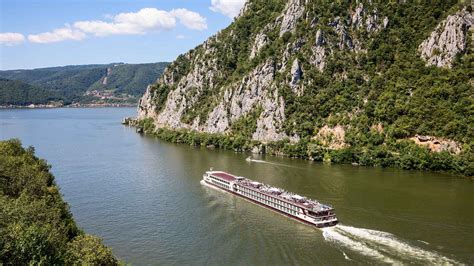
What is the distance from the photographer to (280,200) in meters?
61.6

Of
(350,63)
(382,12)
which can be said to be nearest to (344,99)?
(350,63)

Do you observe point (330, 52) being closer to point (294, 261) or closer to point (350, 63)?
point (350, 63)

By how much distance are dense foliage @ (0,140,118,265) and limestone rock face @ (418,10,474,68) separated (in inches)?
3656

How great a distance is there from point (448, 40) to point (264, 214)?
75143 mm

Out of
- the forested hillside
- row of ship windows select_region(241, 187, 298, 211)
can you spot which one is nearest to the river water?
row of ship windows select_region(241, 187, 298, 211)

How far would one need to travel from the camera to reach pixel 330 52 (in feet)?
422

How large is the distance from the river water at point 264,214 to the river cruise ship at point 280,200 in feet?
3.95

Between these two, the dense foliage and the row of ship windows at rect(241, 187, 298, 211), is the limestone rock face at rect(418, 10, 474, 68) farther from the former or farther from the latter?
the dense foliage

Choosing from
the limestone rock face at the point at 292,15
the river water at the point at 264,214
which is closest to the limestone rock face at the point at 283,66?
the limestone rock face at the point at 292,15

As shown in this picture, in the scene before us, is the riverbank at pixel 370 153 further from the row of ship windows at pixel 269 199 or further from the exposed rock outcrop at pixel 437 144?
the row of ship windows at pixel 269 199

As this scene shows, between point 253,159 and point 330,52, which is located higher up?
point 330,52

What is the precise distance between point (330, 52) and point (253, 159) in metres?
43.4

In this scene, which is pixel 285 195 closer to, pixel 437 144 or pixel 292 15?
pixel 437 144

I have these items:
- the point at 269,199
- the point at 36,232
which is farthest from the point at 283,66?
the point at 36,232
